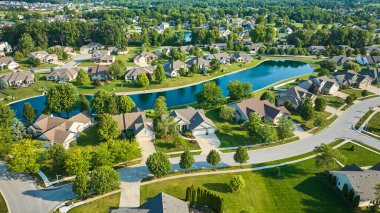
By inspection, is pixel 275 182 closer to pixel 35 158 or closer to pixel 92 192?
pixel 92 192

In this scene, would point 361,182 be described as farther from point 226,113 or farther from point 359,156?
point 226,113

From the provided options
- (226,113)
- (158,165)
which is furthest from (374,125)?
(158,165)

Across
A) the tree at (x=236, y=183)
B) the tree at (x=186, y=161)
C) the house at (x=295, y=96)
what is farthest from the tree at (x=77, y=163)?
the house at (x=295, y=96)

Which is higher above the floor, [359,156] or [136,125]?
[136,125]

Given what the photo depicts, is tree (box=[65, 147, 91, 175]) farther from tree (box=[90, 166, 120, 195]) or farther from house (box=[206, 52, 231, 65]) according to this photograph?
house (box=[206, 52, 231, 65])

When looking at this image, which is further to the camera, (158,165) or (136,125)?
(136,125)

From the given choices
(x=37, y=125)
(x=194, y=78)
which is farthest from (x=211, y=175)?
(x=194, y=78)
